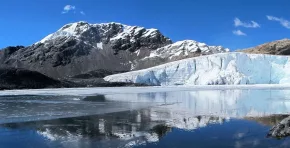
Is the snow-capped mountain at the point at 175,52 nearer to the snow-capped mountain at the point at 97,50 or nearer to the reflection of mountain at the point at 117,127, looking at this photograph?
the snow-capped mountain at the point at 97,50

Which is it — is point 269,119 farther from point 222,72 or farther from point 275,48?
point 275,48

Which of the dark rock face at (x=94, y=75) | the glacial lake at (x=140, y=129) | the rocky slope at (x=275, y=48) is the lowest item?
the glacial lake at (x=140, y=129)

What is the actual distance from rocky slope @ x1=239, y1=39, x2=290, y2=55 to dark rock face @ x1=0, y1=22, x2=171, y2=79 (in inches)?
2465

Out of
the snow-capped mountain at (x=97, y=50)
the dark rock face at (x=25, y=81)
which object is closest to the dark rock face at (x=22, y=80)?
the dark rock face at (x=25, y=81)

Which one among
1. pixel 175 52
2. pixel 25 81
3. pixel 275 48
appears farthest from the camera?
pixel 175 52

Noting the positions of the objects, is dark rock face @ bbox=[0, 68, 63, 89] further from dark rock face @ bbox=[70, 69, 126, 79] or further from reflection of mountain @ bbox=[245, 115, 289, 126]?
reflection of mountain @ bbox=[245, 115, 289, 126]

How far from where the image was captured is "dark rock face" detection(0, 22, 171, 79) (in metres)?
157

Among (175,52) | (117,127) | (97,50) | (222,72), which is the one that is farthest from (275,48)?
(117,127)

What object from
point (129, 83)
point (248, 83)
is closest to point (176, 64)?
point (129, 83)

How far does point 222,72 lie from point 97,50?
4453 inches

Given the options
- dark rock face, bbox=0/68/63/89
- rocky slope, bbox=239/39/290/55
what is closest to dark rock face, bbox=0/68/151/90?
dark rock face, bbox=0/68/63/89

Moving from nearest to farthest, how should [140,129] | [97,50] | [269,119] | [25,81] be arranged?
[140,129]
[269,119]
[25,81]
[97,50]

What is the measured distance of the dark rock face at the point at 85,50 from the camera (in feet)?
515

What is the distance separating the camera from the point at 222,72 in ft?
214
